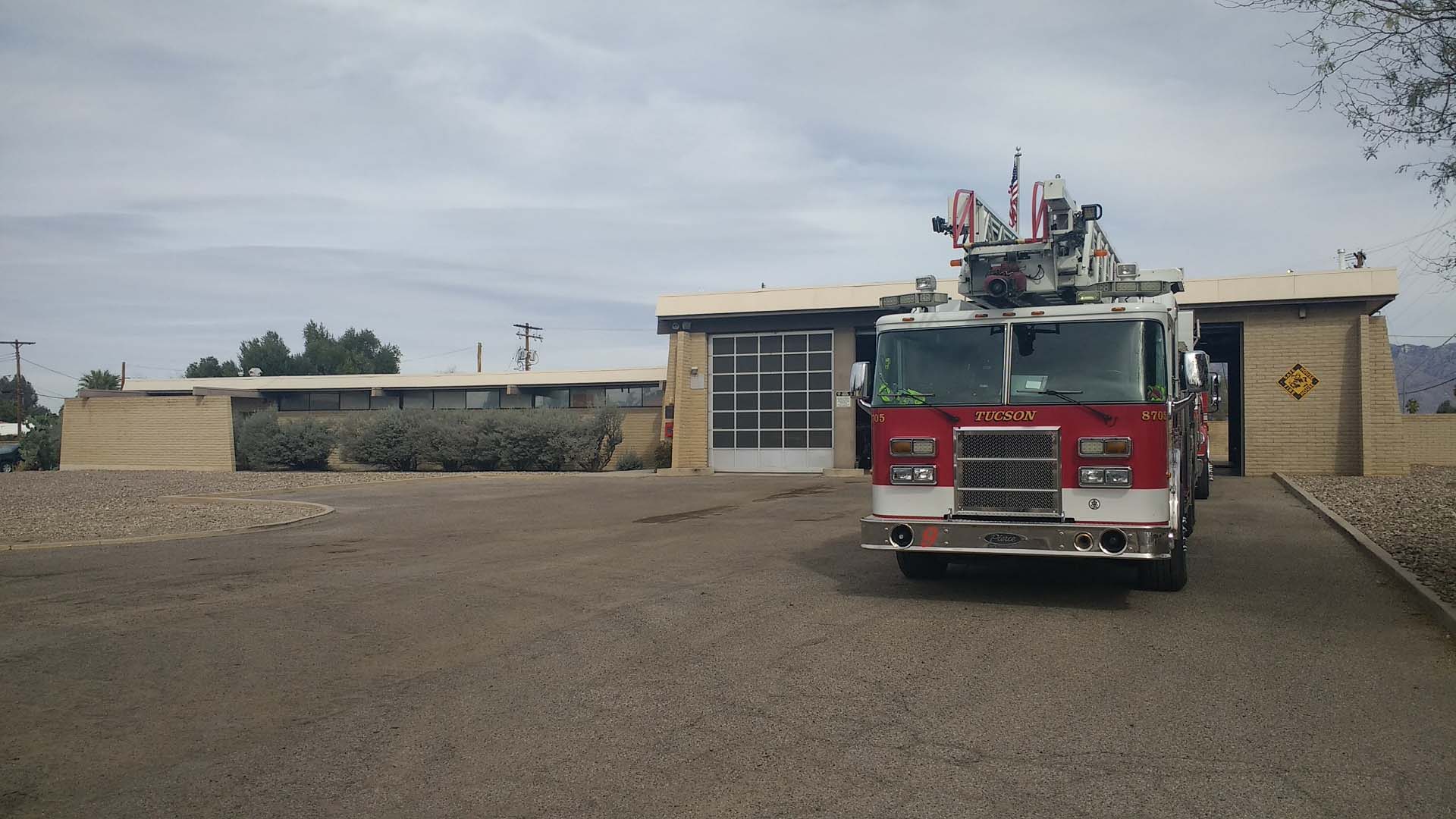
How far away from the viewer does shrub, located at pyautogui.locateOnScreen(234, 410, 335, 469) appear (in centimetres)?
3584

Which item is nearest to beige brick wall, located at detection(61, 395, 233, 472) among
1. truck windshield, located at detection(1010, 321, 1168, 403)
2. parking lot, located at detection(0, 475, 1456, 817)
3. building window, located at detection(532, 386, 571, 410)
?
building window, located at detection(532, 386, 571, 410)

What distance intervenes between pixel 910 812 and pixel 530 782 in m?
1.72

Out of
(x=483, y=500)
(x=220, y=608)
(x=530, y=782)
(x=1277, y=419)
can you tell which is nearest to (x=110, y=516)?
(x=483, y=500)

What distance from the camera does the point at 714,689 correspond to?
21.1ft

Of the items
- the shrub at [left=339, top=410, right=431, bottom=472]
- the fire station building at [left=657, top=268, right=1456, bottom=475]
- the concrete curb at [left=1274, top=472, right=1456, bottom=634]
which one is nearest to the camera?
the concrete curb at [left=1274, top=472, right=1456, bottom=634]

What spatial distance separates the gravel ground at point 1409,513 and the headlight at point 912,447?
14.3 feet

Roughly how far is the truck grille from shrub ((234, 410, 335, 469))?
31293 mm

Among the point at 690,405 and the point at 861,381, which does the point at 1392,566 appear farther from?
the point at 690,405

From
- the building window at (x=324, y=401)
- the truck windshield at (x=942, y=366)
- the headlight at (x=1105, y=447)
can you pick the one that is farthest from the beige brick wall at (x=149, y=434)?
the headlight at (x=1105, y=447)

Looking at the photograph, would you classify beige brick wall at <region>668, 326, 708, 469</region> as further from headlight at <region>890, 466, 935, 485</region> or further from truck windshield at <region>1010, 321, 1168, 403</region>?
truck windshield at <region>1010, 321, 1168, 403</region>

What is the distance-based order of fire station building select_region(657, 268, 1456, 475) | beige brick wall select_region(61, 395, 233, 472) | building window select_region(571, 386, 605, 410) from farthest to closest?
1. building window select_region(571, 386, 605, 410)
2. beige brick wall select_region(61, 395, 233, 472)
3. fire station building select_region(657, 268, 1456, 475)

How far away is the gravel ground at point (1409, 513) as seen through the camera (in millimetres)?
10712

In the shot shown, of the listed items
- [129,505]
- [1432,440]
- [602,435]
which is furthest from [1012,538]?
[1432,440]

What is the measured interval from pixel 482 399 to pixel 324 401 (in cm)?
834
